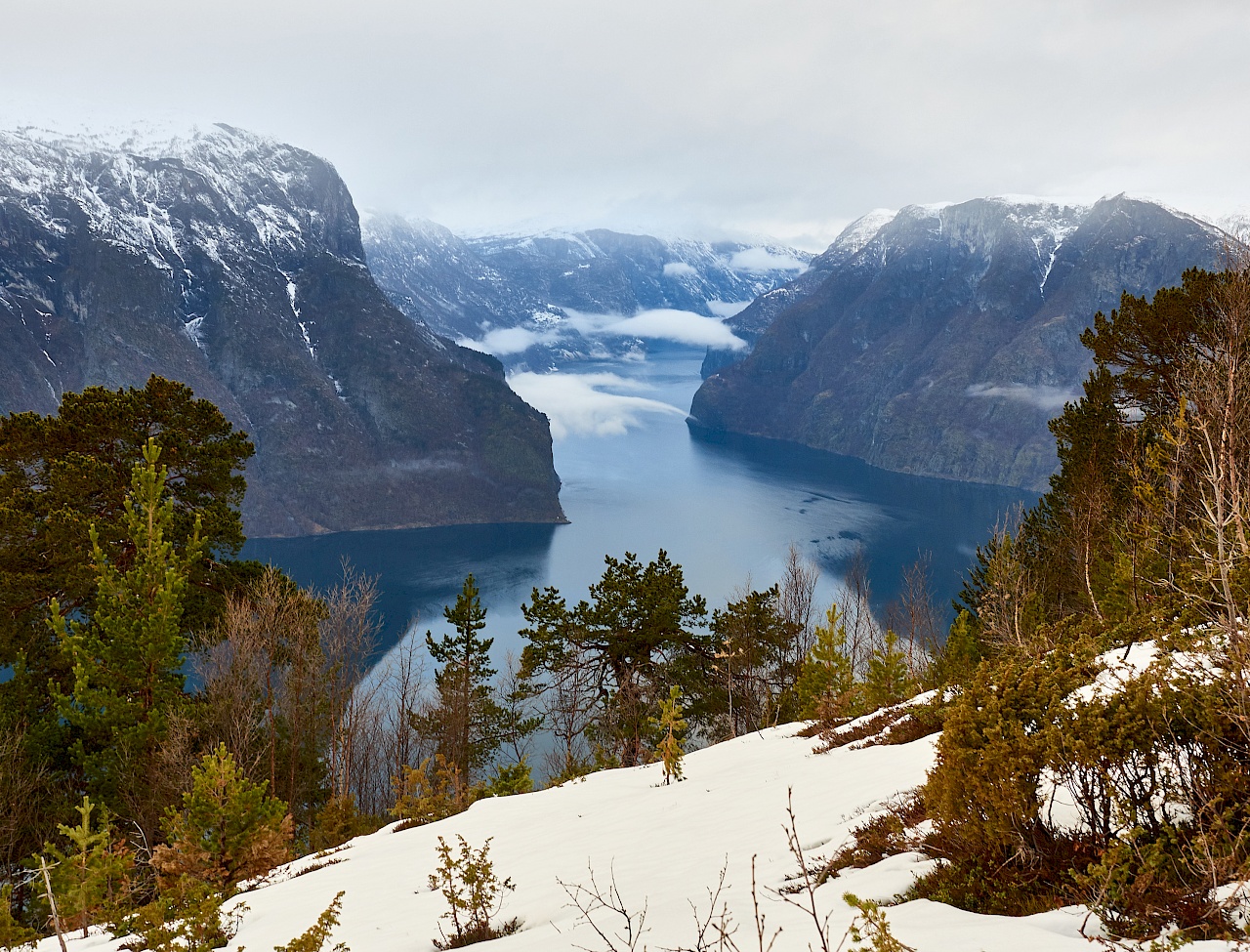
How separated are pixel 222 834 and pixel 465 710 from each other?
816 inches

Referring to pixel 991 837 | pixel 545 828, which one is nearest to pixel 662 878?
pixel 991 837

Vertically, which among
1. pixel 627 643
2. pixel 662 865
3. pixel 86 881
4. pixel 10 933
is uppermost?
pixel 662 865

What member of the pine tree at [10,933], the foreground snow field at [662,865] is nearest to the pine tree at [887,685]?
the foreground snow field at [662,865]

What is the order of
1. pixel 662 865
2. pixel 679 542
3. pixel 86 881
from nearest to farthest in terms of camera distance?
pixel 662 865, pixel 86 881, pixel 679 542

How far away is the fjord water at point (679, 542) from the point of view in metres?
95.2

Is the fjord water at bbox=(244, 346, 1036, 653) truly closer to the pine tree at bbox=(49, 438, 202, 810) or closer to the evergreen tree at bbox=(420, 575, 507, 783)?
the evergreen tree at bbox=(420, 575, 507, 783)

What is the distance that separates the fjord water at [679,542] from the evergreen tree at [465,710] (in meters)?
37.5

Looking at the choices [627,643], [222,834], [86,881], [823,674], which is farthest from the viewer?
[627,643]

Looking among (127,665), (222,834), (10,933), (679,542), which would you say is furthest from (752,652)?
(679,542)

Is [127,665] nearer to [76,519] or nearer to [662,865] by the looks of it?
[76,519]

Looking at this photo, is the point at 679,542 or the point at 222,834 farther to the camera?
the point at 679,542

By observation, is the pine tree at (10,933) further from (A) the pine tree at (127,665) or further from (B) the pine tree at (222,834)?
(A) the pine tree at (127,665)

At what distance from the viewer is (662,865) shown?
23.9 ft

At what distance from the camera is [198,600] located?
23484 millimetres
